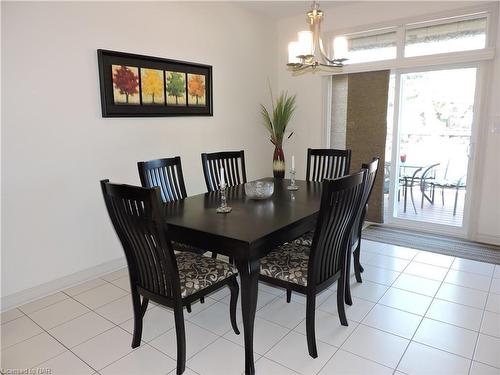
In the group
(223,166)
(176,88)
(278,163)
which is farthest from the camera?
(278,163)

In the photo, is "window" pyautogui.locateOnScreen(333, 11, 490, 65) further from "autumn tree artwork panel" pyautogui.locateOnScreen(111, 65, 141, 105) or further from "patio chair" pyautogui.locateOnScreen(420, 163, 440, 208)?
"autumn tree artwork panel" pyautogui.locateOnScreen(111, 65, 141, 105)

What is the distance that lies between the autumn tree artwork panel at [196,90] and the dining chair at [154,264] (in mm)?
2166

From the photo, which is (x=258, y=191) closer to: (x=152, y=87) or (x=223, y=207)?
(x=223, y=207)

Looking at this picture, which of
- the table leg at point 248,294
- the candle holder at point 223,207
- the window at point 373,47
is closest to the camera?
the table leg at point 248,294

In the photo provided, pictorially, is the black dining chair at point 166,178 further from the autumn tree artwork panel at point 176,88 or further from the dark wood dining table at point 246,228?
the autumn tree artwork panel at point 176,88

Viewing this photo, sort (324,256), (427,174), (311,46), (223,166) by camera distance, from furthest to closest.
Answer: (427,174) → (223,166) → (311,46) → (324,256)

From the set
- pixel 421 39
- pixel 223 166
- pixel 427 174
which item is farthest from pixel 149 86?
pixel 427 174

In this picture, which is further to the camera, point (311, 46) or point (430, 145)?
point (430, 145)

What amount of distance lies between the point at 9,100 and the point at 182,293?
186cm

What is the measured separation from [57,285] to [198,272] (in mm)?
1560

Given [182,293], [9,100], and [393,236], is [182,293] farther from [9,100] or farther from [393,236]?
[393,236]

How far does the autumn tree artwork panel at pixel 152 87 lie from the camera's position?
328 centimetres

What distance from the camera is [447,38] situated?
3814 mm

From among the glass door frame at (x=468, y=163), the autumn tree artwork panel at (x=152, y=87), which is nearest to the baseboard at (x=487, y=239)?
the glass door frame at (x=468, y=163)
